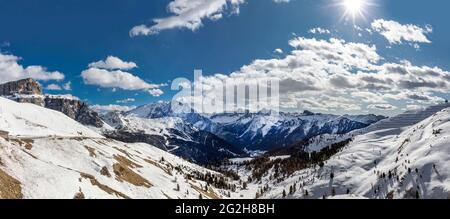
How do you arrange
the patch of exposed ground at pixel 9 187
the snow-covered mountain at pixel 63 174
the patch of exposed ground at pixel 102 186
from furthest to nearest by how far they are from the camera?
the patch of exposed ground at pixel 102 186 → the snow-covered mountain at pixel 63 174 → the patch of exposed ground at pixel 9 187

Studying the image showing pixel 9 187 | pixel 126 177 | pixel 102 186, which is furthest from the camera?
pixel 126 177

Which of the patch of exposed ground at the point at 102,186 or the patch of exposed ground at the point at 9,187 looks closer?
the patch of exposed ground at the point at 9,187

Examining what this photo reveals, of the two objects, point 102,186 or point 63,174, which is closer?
point 63,174

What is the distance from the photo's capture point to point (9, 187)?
6825 centimetres

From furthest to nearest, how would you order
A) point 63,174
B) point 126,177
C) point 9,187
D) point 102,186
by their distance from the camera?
point 126,177 → point 102,186 → point 63,174 → point 9,187

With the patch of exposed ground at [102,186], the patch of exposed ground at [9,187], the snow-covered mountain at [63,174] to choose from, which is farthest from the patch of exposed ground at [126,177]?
the patch of exposed ground at [9,187]

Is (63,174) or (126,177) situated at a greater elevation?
(63,174)

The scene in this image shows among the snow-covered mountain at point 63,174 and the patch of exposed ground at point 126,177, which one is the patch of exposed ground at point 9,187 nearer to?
the snow-covered mountain at point 63,174

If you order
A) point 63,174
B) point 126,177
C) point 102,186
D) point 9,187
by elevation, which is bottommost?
point 102,186

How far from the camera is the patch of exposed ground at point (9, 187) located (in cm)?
6515

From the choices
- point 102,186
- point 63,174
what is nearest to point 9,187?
point 63,174

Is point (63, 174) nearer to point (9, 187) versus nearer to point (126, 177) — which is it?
point (9, 187)
